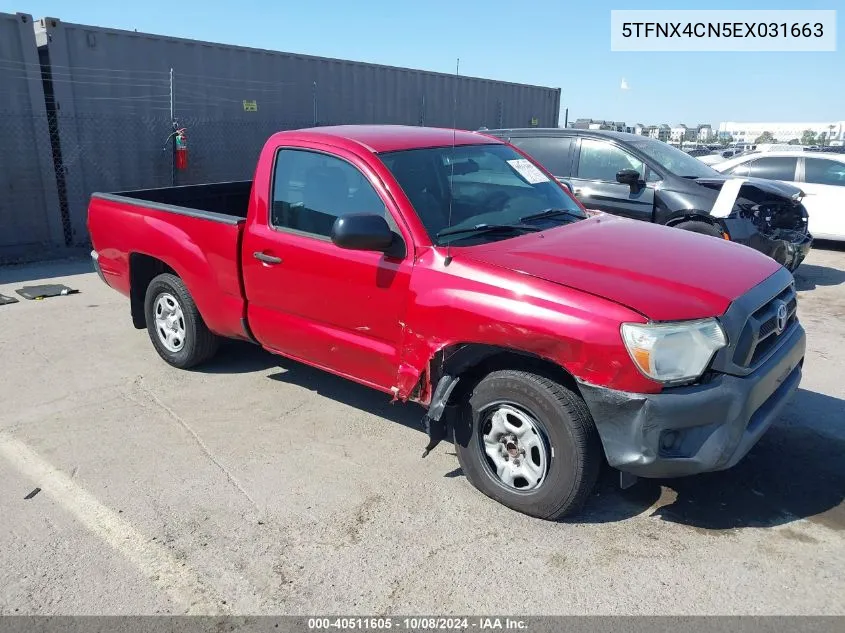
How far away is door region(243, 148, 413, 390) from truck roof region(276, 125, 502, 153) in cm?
13

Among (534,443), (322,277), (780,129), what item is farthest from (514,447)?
(780,129)

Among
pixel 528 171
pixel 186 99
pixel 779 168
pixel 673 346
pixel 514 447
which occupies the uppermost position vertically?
pixel 186 99

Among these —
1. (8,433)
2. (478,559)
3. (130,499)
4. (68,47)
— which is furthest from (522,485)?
(68,47)

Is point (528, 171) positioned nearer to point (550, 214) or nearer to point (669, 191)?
point (550, 214)

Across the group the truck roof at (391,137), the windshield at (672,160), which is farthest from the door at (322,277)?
the windshield at (672,160)

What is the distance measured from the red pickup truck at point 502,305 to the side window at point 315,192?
0.01m

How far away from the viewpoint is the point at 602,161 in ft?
27.0

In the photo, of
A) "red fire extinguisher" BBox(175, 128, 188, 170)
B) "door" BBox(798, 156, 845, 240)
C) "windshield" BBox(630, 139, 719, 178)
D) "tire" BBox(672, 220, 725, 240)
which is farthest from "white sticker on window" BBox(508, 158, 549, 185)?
Result: "red fire extinguisher" BBox(175, 128, 188, 170)

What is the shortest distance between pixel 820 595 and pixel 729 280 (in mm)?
1429

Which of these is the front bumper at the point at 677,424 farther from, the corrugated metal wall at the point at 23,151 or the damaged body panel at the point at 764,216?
the corrugated metal wall at the point at 23,151

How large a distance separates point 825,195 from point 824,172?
417 mm

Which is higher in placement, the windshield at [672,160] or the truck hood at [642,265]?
the windshield at [672,160]

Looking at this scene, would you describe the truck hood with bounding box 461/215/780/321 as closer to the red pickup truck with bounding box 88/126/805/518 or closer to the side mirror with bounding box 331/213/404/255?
the red pickup truck with bounding box 88/126/805/518

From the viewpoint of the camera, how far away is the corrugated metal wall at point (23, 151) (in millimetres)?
9367
